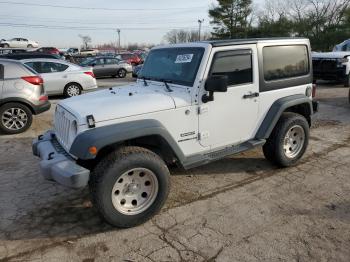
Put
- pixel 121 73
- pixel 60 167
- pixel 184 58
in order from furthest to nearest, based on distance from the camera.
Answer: pixel 121 73 < pixel 184 58 < pixel 60 167

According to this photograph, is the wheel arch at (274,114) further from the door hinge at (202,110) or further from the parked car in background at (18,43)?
the parked car in background at (18,43)

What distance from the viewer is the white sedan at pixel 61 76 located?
11.9 meters

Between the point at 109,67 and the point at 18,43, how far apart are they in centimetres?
2873

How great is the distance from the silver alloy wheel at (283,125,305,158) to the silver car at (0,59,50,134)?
5.49 meters

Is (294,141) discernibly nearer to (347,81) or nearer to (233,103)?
(233,103)

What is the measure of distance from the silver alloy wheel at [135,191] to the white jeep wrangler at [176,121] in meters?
0.01

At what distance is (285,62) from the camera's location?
511 centimetres

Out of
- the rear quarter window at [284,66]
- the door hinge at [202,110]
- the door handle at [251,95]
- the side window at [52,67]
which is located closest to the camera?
the door hinge at [202,110]

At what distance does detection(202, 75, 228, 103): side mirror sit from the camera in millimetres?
3930

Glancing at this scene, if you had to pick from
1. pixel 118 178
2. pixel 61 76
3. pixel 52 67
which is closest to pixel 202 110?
pixel 118 178

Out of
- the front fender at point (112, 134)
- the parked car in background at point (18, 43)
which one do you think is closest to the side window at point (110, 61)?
the front fender at point (112, 134)

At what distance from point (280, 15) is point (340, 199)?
161ft

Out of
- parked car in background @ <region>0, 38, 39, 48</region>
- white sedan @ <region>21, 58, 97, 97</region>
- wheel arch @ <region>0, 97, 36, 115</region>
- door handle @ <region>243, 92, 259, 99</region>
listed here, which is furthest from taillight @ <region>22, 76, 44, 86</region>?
parked car in background @ <region>0, 38, 39, 48</region>

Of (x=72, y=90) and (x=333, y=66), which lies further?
(x=333, y=66)
